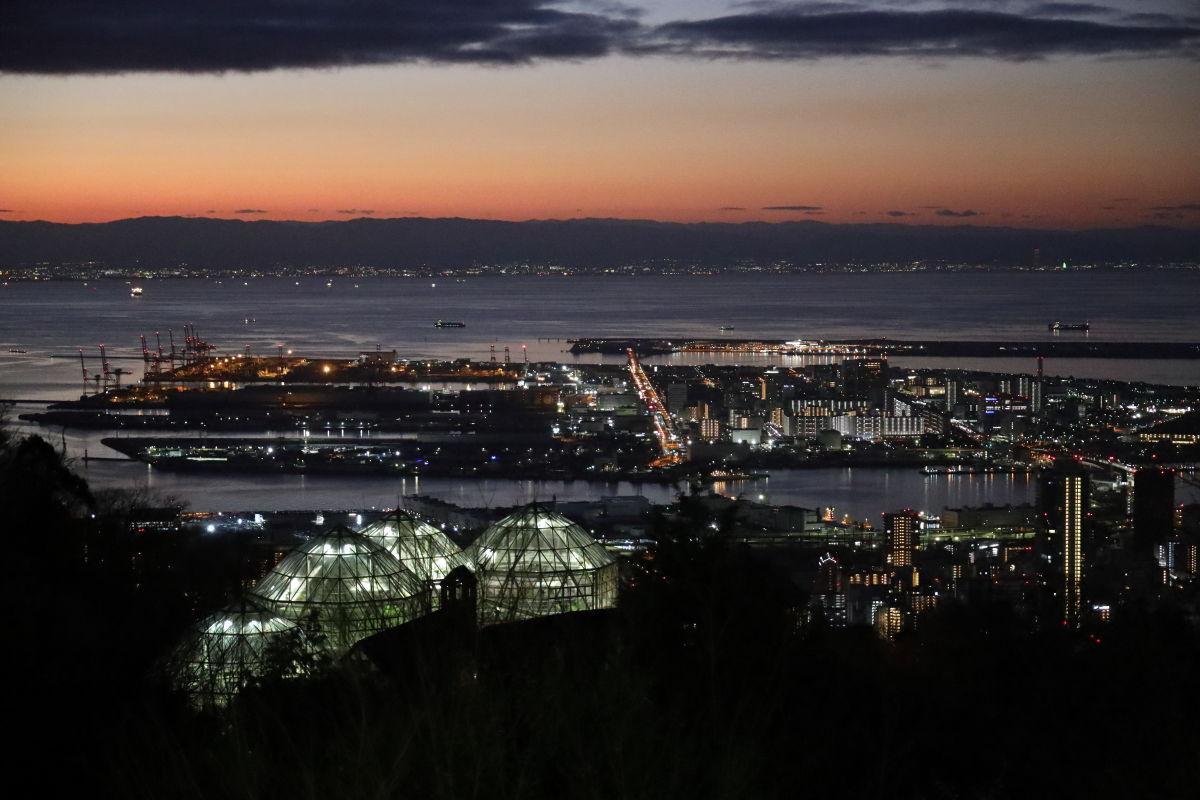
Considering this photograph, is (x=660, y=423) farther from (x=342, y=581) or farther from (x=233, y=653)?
(x=233, y=653)

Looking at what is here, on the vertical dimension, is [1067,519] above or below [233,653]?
below

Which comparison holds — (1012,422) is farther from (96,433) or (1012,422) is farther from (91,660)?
(91,660)

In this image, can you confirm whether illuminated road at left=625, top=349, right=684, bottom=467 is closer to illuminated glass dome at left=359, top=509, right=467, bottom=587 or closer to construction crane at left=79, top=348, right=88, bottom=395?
construction crane at left=79, top=348, right=88, bottom=395

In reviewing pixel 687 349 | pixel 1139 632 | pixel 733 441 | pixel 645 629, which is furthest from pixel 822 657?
pixel 687 349

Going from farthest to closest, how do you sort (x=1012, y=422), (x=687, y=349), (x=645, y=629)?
(x=687, y=349), (x=1012, y=422), (x=645, y=629)

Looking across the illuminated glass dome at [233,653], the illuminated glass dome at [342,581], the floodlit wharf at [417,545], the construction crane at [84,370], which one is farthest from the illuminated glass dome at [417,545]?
the construction crane at [84,370]

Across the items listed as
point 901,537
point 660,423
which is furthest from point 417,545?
point 660,423
